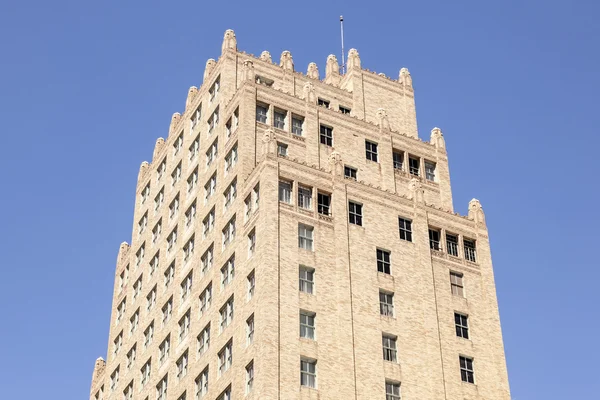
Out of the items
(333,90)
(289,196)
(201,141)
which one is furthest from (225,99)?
(289,196)

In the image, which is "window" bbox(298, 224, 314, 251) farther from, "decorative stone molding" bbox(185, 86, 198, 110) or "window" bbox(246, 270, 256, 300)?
"decorative stone molding" bbox(185, 86, 198, 110)

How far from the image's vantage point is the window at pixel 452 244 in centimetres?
9246

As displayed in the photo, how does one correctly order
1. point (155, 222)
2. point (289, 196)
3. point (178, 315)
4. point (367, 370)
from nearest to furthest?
point (367, 370) < point (289, 196) < point (178, 315) < point (155, 222)

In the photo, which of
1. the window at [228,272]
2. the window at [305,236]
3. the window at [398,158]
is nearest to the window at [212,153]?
the window at [228,272]

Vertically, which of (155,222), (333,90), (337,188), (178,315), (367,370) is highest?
(333,90)

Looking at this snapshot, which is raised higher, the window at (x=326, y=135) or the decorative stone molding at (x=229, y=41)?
the decorative stone molding at (x=229, y=41)

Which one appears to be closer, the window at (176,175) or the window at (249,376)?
the window at (249,376)

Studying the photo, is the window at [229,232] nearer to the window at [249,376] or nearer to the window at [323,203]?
the window at [323,203]

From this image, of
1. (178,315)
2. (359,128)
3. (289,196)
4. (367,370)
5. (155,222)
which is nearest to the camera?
(367,370)

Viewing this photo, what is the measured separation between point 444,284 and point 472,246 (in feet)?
22.1

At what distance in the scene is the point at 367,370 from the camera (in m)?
79.5

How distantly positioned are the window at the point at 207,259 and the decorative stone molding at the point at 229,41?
2135 centimetres

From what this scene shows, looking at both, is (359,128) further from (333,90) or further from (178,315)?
(178,315)

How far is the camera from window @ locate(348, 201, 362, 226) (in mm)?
87562
